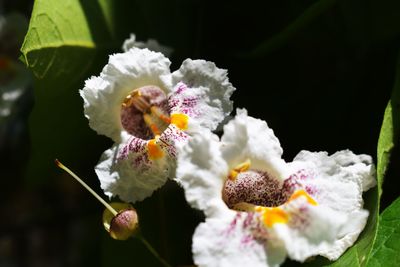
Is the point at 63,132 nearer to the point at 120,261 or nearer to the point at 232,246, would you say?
the point at 120,261

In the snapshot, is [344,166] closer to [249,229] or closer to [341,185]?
[341,185]

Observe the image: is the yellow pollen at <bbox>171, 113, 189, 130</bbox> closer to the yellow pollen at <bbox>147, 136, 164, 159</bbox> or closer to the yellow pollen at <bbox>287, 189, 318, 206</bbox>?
the yellow pollen at <bbox>147, 136, 164, 159</bbox>

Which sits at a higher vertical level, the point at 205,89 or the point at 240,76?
the point at 205,89

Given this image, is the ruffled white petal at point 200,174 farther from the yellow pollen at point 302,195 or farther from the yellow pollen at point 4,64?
the yellow pollen at point 4,64

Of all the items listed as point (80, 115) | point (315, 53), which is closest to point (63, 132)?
point (80, 115)

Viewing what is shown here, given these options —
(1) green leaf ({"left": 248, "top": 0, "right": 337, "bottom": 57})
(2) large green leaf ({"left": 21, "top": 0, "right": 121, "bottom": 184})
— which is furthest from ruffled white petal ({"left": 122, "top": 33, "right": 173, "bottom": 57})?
(1) green leaf ({"left": 248, "top": 0, "right": 337, "bottom": 57})

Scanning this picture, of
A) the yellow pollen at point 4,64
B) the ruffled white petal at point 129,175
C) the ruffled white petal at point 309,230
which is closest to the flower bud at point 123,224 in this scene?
the ruffled white petal at point 129,175

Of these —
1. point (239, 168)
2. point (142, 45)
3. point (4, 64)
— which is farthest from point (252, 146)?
point (4, 64)
